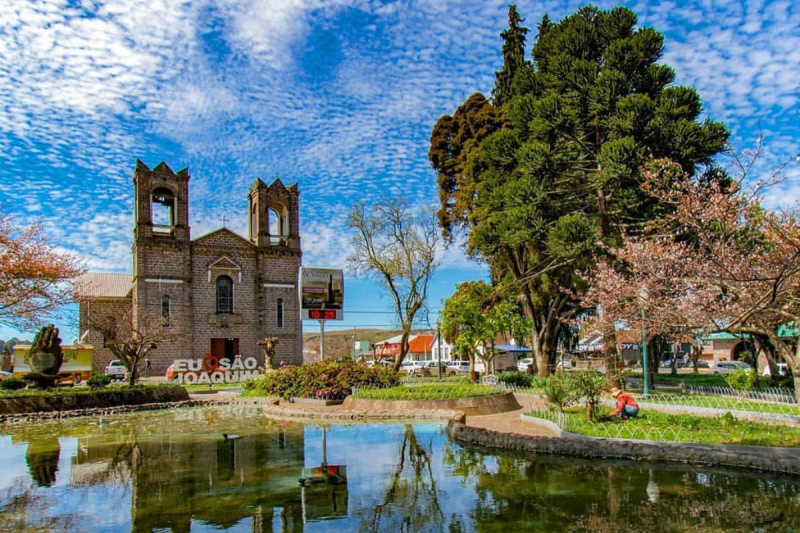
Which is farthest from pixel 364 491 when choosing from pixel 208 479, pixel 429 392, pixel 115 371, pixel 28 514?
pixel 115 371

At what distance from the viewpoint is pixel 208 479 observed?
391 inches

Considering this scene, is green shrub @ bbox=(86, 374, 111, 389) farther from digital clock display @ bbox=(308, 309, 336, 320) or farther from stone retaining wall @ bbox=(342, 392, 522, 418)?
stone retaining wall @ bbox=(342, 392, 522, 418)

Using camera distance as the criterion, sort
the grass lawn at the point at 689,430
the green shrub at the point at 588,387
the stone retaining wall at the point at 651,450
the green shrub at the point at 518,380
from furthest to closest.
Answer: the green shrub at the point at 518,380 < the green shrub at the point at 588,387 < the grass lawn at the point at 689,430 < the stone retaining wall at the point at 651,450

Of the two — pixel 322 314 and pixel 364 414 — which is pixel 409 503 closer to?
pixel 364 414

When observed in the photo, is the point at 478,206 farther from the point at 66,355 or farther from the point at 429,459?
the point at 66,355

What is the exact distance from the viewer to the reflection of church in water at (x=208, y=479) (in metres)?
7.71

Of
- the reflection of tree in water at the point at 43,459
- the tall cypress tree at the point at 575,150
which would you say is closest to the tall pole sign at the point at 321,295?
the tall cypress tree at the point at 575,150

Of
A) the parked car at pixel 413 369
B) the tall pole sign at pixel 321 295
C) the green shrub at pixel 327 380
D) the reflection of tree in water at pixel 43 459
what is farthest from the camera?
the parked car at pixel 413 369

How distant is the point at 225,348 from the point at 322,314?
16377 millimetres

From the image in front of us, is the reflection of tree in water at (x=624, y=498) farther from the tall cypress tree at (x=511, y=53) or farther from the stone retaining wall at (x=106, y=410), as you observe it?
the tall cypress tree at (x=511, y=53)

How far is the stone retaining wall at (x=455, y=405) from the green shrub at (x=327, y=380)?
2.21 m

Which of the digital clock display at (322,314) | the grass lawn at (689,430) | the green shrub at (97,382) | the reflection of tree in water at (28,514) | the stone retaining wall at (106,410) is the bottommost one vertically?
the stone retaining wall at (106,410)

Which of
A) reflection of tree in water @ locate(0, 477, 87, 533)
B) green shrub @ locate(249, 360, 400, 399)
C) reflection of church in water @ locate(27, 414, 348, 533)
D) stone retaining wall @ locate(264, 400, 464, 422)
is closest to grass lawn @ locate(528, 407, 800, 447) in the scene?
stone retaining wall @ locate(264, 400, 464, 422)

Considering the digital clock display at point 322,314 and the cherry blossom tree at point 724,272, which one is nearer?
the cherry blossom tree at point 724,272
